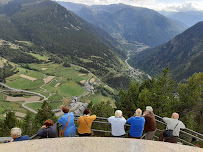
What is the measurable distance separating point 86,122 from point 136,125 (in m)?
2.94

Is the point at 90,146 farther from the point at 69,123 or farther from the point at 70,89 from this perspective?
the point at 70,89

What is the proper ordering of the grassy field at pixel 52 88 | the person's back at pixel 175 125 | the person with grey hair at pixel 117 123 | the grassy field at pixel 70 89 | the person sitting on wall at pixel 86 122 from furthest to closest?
1. the grassy field at pixel 70 89
2. the grassy field at pixel 52 88
3. the person's back at pixel 175 125
4. the person sitting on wall at pixel 86 122
5. the person with grey hair at pixel 117 123

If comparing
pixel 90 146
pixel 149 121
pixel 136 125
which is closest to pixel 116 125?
pixel 136 125

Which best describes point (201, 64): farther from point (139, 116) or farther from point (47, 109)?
point (139, 116)

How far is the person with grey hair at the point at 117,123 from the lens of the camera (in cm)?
891

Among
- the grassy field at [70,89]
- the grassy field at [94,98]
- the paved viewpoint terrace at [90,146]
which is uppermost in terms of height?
the paved viewpoint terrace at [90,146]

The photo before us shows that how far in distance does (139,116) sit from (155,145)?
170 cm

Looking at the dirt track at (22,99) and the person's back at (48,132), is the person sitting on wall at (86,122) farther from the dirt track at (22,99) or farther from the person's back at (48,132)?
the dirt track at (22,99)

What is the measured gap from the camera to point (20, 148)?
7.57m

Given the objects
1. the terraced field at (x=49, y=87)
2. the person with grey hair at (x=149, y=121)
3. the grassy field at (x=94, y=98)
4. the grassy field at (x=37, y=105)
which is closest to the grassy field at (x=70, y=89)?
the terraced field at (x=49, y=87)

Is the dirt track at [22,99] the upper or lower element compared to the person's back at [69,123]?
lower

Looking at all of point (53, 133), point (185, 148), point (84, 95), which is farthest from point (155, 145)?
point (84, 95)

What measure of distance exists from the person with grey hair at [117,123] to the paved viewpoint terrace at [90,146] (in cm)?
66

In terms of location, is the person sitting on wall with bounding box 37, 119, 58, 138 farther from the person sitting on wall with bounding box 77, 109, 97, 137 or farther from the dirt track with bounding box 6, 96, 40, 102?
the dirt track with bounding box 6, 96, 40, 102
